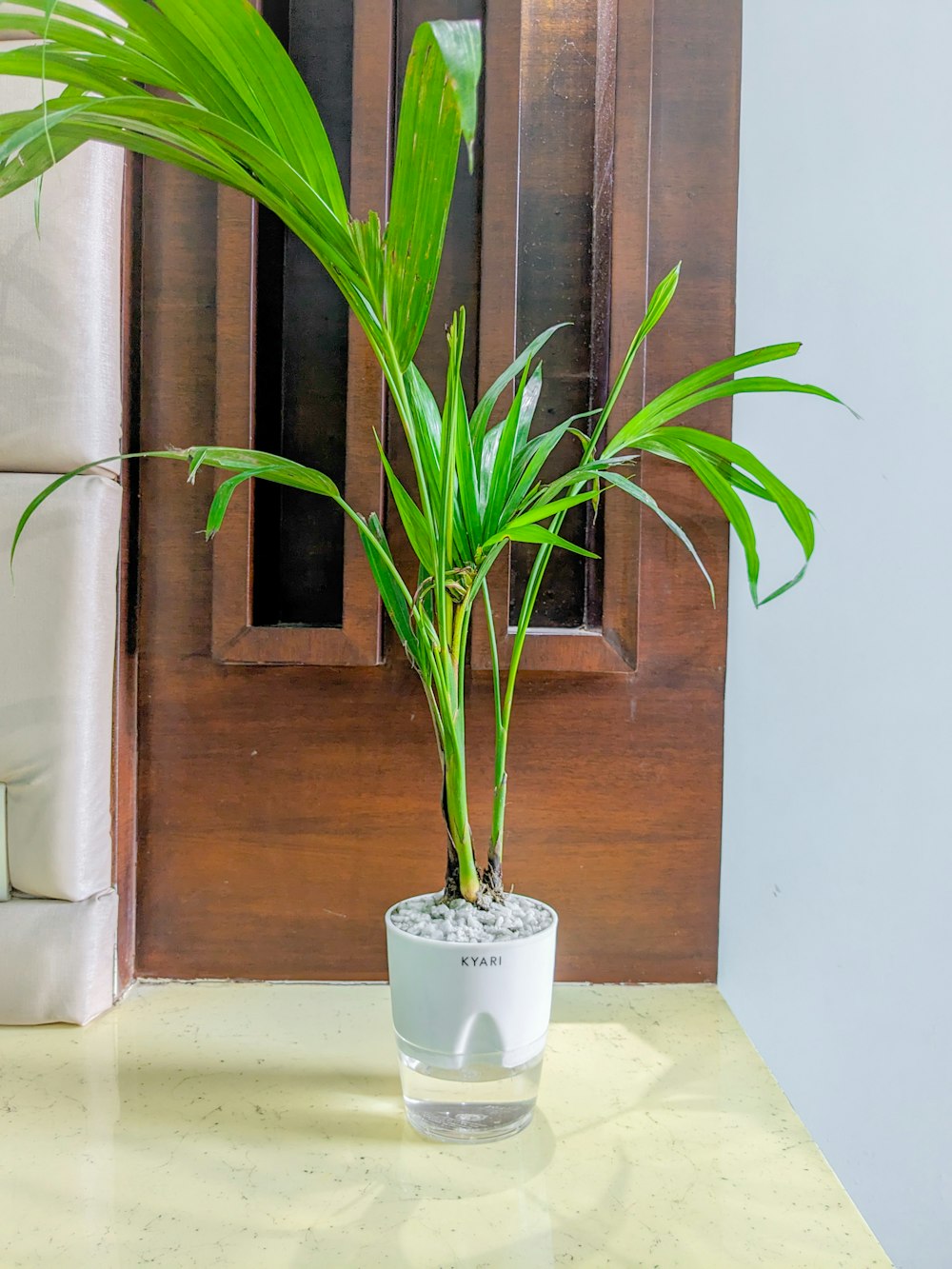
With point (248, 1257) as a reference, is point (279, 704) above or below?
above

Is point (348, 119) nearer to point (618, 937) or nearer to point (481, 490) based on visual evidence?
point (481, 490)

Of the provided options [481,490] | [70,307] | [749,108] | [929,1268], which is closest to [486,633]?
[481,490]

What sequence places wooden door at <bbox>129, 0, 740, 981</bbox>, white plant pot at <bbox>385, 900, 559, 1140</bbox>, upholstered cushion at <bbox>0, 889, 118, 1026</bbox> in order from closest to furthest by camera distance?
white plant pot at <bbox>385, 900, 559, 1140</bbox> → upholstered cushion at <bbox>0, 889, 118, 1026</bbox> → wooden door at <bbox>129, 0, 740, 981</bbox>

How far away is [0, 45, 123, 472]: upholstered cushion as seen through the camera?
89 cm

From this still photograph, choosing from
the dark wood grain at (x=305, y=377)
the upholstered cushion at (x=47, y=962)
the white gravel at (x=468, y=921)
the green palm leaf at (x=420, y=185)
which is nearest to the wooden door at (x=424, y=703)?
the dark wood grain at (x=305, y=377)

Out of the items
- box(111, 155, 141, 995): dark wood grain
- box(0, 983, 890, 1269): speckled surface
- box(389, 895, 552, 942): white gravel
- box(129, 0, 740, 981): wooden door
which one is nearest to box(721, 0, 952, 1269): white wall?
box(129, 0, 740, 981): wooden door

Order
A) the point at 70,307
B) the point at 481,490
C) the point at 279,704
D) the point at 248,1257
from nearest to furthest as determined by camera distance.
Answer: the point at 248,1257 → the point at 481,490 → the point at 70,307 → the point at 279,704

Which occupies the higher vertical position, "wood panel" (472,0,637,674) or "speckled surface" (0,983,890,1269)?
"wood panel" (472,0,637,674)

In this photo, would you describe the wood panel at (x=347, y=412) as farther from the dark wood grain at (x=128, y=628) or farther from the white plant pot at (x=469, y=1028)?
the white plant pot at (x=469, y=1028)

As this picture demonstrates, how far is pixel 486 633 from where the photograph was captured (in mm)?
947

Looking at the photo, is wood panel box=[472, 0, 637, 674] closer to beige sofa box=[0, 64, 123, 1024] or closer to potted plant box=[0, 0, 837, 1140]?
potted plant box=[0, 0, 837, 1140]

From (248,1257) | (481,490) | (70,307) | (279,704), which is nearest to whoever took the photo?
(248,1257)

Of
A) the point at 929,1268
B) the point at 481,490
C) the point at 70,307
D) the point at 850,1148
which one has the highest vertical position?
the point at 70,307

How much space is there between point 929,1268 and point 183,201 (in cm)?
149
